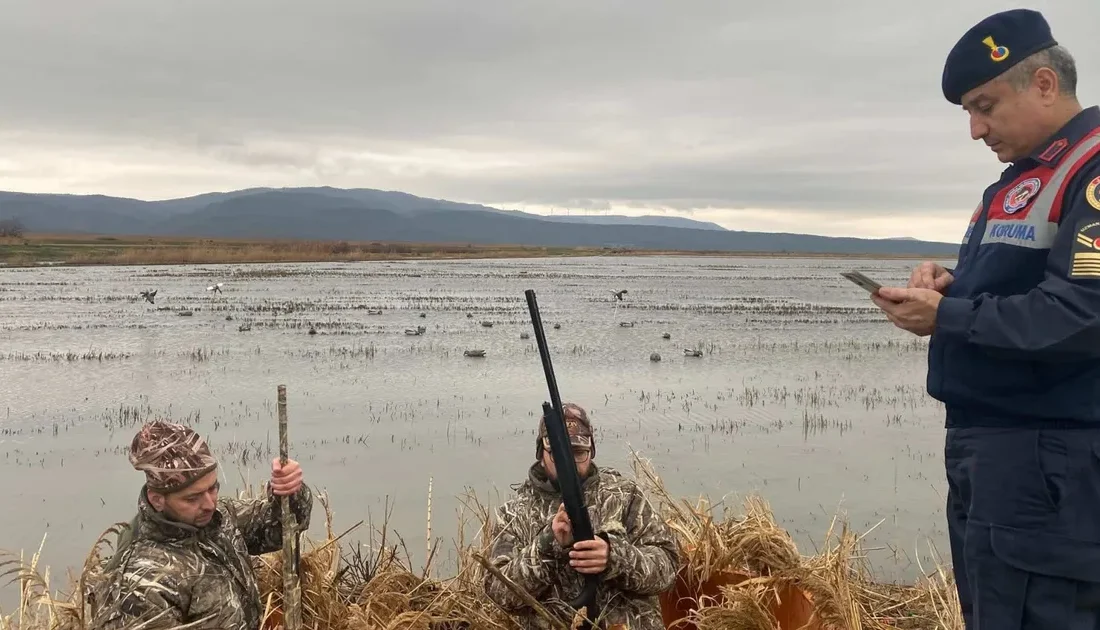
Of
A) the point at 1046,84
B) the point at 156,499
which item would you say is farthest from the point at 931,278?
the point at 156,499

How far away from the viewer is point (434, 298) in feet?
105

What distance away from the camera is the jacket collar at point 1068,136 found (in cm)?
217

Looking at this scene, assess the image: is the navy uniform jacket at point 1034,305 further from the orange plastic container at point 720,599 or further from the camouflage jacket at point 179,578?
the camouflage jacket at point 179,578

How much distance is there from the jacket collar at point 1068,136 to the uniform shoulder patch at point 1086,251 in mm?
259

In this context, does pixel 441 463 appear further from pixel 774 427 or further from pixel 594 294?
pixel 594 294

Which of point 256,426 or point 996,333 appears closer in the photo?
point 996,333

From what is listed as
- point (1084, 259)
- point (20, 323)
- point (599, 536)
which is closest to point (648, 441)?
point (599, 536)

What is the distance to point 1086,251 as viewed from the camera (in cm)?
200

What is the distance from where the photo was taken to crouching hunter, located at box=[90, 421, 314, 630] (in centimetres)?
293

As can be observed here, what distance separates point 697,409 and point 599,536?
29.5ft

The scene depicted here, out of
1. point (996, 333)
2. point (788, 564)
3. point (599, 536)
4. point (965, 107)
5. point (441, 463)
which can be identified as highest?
point (965, 107)

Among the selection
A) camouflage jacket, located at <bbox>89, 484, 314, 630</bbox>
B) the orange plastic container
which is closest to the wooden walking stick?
camouflage jacket, located at <bbox>89, 484, 314, 630</bbox>

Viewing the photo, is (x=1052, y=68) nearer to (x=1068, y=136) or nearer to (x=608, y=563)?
(x=1068, y=136)

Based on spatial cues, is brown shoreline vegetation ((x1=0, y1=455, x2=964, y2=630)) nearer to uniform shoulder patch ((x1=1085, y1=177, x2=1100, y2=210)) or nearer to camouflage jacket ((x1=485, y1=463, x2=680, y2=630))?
camouflage jacket ((x1=485, y1=463, x2=680, y2=630))
